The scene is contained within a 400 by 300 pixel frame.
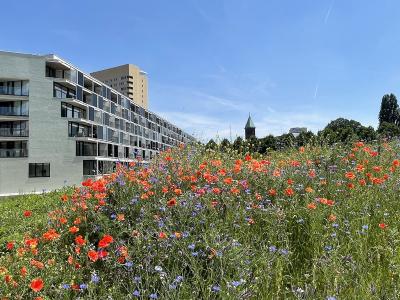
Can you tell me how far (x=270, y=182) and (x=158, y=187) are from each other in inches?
66.5

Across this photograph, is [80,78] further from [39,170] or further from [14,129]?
[39,170]

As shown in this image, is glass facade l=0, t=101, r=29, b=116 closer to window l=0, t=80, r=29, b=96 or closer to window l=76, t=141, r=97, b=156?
window l=0, t=80, r=29, b=96

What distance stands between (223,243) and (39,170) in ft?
142

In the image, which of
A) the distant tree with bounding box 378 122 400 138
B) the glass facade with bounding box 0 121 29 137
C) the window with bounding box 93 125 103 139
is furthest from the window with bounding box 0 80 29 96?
the distant tree with bounding box 378 122 400 138

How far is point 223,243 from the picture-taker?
127 inches

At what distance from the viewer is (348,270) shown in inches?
111

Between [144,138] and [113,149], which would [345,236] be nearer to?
[113,149]

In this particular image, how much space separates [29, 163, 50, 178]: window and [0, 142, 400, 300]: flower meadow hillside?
39.6m

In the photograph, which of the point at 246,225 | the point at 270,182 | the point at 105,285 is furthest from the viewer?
the point at 270,182

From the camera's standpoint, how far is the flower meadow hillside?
282cm

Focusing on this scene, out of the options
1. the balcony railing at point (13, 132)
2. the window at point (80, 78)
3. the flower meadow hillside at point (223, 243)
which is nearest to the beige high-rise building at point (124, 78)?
the window at point (80, 78)

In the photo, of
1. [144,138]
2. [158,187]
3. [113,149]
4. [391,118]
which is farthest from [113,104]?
[391,118]

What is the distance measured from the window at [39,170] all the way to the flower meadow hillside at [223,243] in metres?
39.6

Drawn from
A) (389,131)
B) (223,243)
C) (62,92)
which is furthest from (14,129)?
(223,243)
